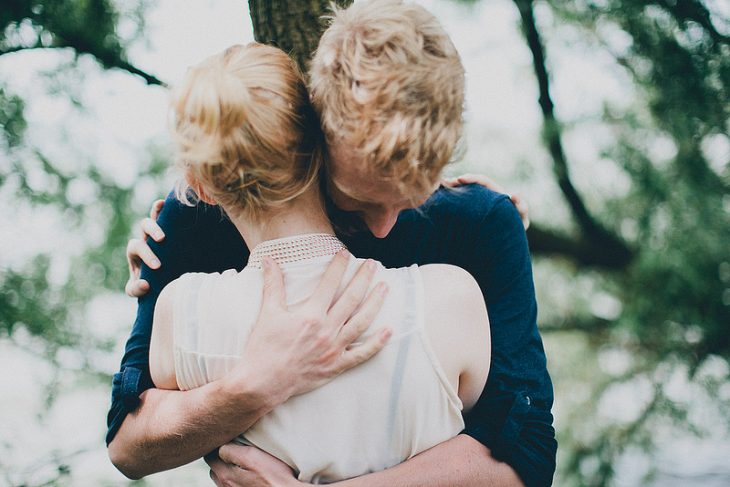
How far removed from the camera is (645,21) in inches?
127

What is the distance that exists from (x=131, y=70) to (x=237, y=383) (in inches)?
66.7

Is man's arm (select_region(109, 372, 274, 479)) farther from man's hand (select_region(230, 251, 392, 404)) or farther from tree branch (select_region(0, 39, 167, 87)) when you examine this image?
tree branch (select_region(0, 39, 167, 87))

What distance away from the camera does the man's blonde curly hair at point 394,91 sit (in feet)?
3.76

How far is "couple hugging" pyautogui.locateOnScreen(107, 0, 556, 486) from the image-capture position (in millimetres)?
1185

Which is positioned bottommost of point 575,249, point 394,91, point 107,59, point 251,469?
point 575,249

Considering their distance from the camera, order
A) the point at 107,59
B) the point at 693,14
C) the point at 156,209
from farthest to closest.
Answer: the point at 693,14, the point at 107,59, the point at 156,209

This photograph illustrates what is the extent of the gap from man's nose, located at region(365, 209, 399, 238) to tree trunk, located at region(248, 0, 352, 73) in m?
0.60

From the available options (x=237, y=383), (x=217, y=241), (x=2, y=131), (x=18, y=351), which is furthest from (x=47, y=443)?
(x=237, y=383)

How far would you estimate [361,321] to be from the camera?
1.26 m

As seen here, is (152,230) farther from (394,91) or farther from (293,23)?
(394,91)

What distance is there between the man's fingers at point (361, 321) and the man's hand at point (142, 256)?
562mm

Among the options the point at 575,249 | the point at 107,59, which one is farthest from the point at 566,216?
the point at 107,59

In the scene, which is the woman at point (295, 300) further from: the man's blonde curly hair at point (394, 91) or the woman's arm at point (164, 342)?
the man's blonde curly hair at point (394, 91)

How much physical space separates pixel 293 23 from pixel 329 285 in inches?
33.4
